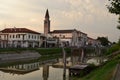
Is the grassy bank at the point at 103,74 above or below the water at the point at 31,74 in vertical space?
above

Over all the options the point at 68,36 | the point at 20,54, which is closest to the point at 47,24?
the point at 68,36

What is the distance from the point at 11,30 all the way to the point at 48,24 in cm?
3934

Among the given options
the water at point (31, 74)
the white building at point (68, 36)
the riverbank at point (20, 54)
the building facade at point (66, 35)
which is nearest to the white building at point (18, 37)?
the riverbank at point (20, 54)

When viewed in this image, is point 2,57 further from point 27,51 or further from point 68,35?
point 68,35

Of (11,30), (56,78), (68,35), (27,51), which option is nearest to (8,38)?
(11,30)

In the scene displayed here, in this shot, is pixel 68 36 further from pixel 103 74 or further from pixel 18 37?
pixel 103 74

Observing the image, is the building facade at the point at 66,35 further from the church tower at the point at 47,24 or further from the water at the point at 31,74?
the water at the point at 31,74

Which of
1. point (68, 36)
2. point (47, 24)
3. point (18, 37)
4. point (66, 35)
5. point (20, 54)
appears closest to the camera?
point (20, 54)

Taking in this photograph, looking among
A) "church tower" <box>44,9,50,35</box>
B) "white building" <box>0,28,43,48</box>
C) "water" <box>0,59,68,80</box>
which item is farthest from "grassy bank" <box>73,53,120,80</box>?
"church tower" <box>44,9,50,35</box>

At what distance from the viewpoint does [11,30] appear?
109500 mm

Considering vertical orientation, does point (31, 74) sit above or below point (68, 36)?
below

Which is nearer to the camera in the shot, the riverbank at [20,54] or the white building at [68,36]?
the riverbank at [20,54]

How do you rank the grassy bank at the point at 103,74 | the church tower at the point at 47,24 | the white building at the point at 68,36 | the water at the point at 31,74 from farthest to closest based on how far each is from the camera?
the white building at the point at 68,36 → the church tower at the point at 47,24 → the water at the point at 31,74 → the grassy bank at the point at 103,74

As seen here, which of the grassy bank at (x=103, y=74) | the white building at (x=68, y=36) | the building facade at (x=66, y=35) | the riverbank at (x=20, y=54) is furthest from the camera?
the white building at (x=68, y=36)
